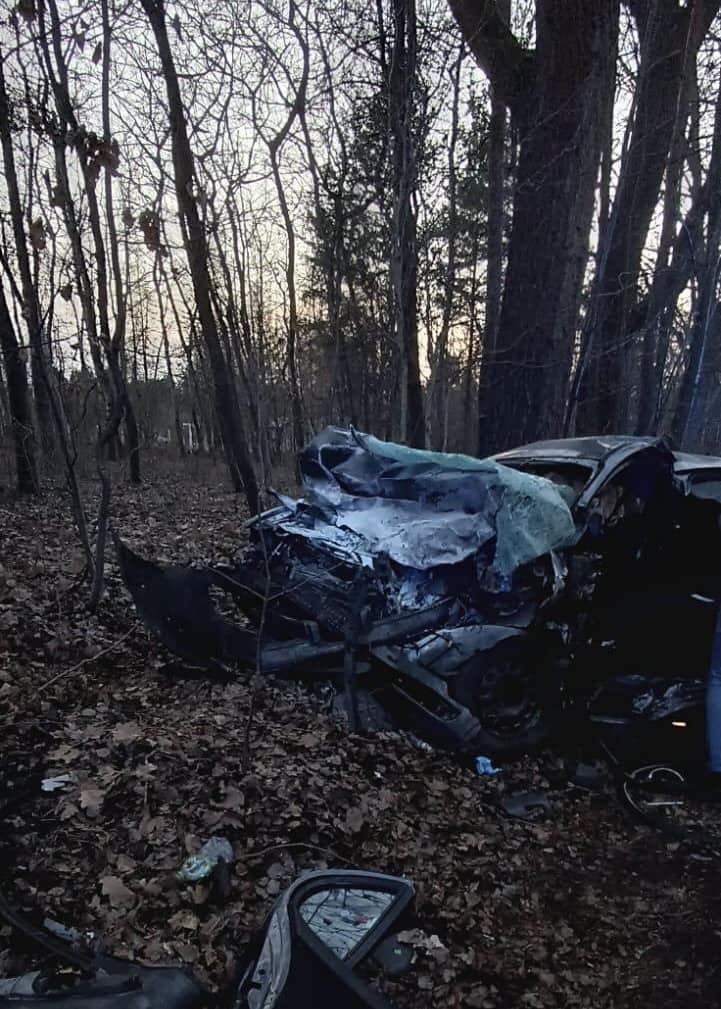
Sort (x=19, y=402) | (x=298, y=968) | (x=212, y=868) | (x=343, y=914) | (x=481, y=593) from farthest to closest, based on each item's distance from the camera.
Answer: (x=19, y=402) → (x=481, y=593) → (x=212, y=868) → (x=343, y=914) → (x=298, y=968)

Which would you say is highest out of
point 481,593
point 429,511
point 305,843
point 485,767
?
point 429,511

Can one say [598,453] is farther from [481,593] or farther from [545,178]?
[545,178]

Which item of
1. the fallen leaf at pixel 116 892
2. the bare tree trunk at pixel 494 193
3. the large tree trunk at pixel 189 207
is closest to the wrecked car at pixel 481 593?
the fallen leaf at pixel 116 892

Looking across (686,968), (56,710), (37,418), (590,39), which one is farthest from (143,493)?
(686,968)

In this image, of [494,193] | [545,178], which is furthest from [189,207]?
[545,178]

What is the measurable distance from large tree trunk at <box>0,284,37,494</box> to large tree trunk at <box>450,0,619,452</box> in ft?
25.9

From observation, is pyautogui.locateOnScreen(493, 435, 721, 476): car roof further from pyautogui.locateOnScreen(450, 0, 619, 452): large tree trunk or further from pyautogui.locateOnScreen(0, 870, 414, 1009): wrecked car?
pyautogui.locateOnScreen(450, 0, 619, 452): large tree trunk

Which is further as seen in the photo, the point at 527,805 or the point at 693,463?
the point at 693,463

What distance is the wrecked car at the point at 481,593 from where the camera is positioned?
13.4ft

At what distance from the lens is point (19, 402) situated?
11.5 m

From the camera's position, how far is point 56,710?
417 centimetres

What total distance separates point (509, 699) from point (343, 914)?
280cm

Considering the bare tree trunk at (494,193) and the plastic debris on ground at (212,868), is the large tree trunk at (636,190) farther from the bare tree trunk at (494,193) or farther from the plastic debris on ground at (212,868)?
the plastic debris on ground at (212,868)

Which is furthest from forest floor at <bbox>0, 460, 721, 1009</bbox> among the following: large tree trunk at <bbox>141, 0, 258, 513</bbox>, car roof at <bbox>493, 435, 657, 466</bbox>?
large tree trunk at <bbox>141, 0, 258, 513</bbox>
